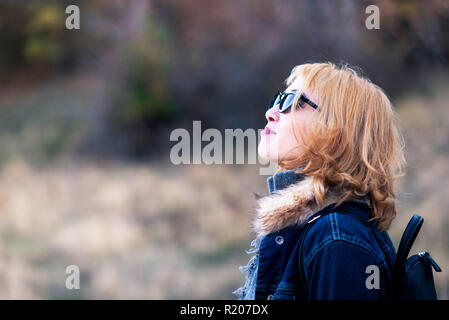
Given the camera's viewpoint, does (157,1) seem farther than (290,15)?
Yes

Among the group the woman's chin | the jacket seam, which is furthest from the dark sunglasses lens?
the jacket seam

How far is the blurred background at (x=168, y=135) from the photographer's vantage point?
6.98 m

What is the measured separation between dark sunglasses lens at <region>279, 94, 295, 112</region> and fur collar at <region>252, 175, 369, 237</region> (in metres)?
0.27

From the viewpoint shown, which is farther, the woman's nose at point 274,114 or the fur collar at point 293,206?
the woman's nose at point 274,114

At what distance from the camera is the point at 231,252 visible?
7.48 metres

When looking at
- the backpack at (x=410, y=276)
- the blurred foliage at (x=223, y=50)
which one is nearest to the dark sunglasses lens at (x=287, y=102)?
the backpack at (x=410, y=276)

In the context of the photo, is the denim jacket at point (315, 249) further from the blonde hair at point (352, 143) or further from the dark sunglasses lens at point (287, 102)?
the dark sunglasses lens at point (287, 102)

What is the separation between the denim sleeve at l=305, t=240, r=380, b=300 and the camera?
4.58 ft

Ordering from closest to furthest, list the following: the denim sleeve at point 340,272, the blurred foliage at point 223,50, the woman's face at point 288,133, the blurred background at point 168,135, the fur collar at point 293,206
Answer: the denim sleeve at point 340,272 < the fur collar at point 293,206 < the woman's face at point 288,133 < the blurred background at point 168,135 < the blurred foliage at point 223,50

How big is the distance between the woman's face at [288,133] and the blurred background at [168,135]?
352cm

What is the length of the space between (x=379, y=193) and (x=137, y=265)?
616 cm
